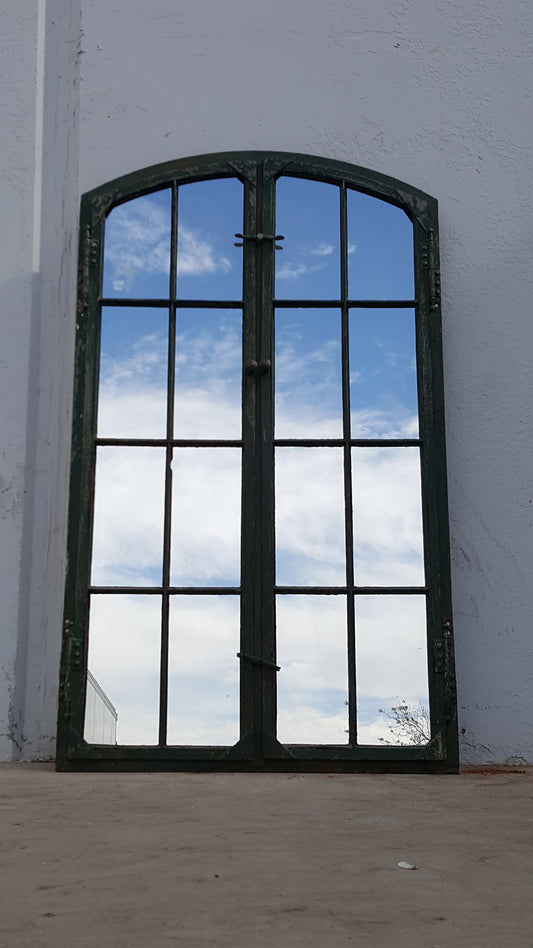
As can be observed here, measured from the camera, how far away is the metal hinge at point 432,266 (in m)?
3.71

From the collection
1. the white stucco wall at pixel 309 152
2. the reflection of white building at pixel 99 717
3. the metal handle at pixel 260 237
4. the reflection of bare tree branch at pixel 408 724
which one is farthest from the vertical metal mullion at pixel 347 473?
the reflection of white building at pixel 99 717

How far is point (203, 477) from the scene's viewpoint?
3605 mm

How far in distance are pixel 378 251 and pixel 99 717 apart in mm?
1978

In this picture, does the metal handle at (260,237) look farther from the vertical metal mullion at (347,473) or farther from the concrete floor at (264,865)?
the concrete floor at (264,865)

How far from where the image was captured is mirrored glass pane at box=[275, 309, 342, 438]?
367 centimetres

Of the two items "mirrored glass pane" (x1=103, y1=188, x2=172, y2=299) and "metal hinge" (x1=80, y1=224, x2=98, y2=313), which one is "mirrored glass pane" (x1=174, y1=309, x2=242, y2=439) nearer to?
"mirrored glass pane" (x1=103, y1=188, x2=172, y2=299)

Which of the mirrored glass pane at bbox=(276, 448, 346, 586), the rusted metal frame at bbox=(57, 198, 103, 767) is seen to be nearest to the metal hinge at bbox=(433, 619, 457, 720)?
the mirrored glass pane at bbox=(276, 448, 346, 586)

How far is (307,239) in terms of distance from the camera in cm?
379

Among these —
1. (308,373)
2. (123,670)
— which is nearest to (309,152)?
(308,373)

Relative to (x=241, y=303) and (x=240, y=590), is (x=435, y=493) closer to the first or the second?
(x=240, y=590)

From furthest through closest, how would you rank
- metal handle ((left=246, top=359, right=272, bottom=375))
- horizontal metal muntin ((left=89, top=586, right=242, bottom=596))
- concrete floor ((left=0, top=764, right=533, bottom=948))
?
metal handle ((left=246, top=359, right=272, bottom=375)) → horizontal metal muntin ((left=89, top=586, right=242, bottom=596)) → concrete floor ((left=0, top=764, right=533, bottom=948))

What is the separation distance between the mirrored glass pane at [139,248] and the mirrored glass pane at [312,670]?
1287 mm

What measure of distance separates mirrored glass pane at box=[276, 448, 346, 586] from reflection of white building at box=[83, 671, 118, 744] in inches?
28.4

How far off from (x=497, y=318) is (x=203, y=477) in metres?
1.29
